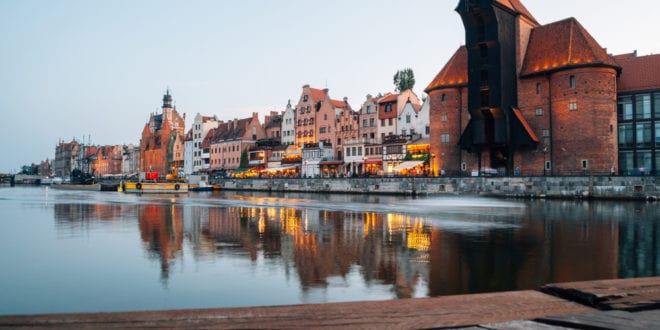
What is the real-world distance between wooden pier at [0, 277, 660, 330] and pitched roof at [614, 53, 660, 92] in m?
59.4

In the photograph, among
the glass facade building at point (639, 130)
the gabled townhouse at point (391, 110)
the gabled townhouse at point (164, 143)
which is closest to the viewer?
the glass facade building at point (639, 130)

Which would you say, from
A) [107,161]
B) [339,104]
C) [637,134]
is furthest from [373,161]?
[107,161]

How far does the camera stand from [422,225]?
23844 millimetres

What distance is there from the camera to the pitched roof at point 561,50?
53031mm

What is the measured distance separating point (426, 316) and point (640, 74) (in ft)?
Result: 207

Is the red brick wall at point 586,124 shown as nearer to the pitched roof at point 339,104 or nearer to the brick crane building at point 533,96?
the brick crane building at point 533,96

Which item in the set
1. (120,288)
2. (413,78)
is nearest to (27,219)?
(120,288)

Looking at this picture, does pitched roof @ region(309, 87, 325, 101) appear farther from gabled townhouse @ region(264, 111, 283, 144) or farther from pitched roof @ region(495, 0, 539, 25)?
pitched roof @ region(495, 0, 539, 25)

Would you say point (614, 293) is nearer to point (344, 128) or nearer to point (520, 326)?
point (520, 326)

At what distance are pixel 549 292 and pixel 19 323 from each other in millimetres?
5560

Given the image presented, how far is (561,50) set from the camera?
55344 millimetres

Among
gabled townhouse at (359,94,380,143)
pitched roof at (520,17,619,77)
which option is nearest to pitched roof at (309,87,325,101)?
gabled townhouse at (359,94,380,143)

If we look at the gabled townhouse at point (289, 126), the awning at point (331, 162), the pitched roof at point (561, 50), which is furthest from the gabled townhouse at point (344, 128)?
the pitched roof at point (561, 50)

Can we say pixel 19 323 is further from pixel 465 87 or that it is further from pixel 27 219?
pixel 465 87
